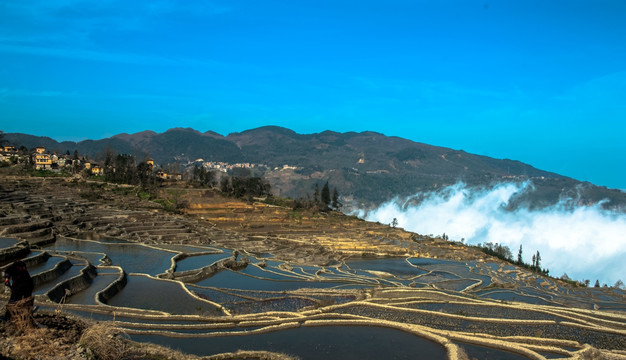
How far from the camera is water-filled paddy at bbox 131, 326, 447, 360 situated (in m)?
16.7

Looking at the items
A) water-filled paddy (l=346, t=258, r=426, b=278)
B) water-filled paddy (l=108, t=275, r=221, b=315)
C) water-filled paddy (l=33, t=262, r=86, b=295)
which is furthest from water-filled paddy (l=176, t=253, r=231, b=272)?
water-filled paddy (l=346, t=258, r=426, b=278)

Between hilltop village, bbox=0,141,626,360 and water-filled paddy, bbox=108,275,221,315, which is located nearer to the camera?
hilltop village, bbox=0,141,626,360

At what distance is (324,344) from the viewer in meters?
17.7

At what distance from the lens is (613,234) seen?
135m

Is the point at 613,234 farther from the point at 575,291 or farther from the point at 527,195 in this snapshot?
the point at 575,291

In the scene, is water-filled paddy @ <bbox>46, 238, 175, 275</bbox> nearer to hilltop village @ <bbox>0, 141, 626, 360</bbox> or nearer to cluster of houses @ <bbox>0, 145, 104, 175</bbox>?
hilltop village @ <bbox>0, 141, 626, 360</bbox>

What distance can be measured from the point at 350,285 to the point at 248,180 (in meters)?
74.8

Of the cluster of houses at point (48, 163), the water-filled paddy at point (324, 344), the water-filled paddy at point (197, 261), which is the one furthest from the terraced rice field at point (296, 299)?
the cluster of houses at point (48, 163)

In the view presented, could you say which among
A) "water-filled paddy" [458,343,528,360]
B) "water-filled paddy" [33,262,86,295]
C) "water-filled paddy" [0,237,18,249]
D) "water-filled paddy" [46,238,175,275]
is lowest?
"water-filled paddy" [46,238,175,275]

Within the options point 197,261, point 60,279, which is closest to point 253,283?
point 197,261

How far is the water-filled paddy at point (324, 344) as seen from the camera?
16688 mm

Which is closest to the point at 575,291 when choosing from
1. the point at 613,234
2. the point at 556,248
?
the point at 556,248

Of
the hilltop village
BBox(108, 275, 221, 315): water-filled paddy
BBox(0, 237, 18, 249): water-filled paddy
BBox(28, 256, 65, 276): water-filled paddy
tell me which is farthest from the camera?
BBox(0, 237, 18, 249): water-filled paddy

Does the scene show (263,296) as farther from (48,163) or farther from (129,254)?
(48,163)
